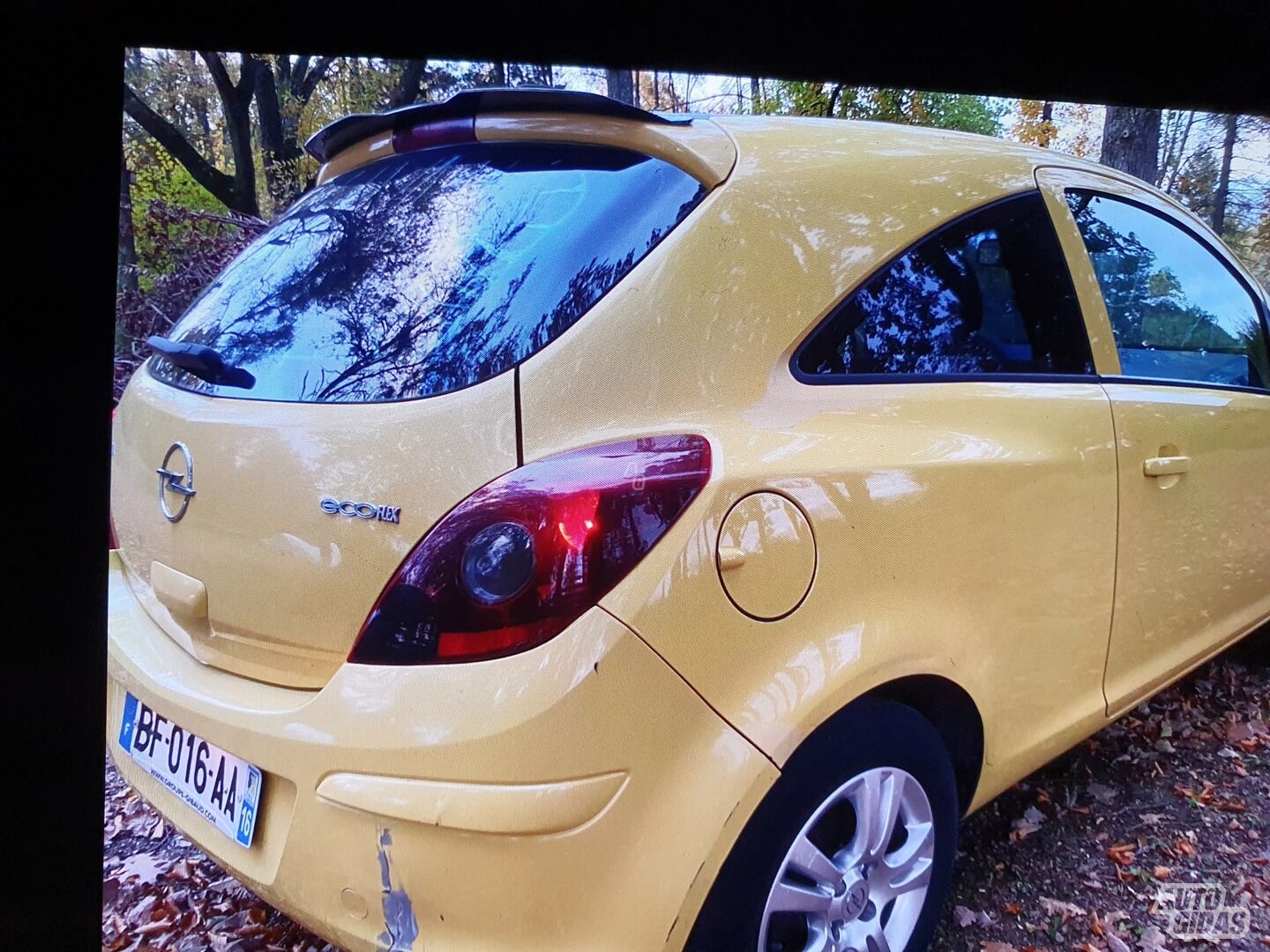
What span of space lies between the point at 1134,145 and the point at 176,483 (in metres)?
4.89

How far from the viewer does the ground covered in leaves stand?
70.2 inches

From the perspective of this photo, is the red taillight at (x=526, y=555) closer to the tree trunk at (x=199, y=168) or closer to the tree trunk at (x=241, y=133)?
the tree trunk at (x=241, y=133)

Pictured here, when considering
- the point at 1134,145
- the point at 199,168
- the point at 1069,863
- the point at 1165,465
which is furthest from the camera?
the point at 1134,145

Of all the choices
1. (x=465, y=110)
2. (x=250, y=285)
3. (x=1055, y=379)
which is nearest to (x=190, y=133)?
(x=250, y=285)

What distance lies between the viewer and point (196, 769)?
1321 millimetres

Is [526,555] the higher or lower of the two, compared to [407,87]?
lower

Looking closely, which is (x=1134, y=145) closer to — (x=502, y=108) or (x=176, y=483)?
(x=502, y=108)

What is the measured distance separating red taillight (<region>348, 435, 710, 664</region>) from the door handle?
1293mm

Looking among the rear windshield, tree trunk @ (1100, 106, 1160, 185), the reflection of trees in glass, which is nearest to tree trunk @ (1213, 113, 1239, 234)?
the reflection of trees in glass

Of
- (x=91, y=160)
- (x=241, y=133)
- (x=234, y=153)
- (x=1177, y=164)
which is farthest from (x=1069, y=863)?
(x=234, y=153)

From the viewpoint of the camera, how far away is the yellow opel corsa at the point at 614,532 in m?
1.09

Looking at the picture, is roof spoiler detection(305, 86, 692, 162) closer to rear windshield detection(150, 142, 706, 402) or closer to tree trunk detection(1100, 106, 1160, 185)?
rear windshield detection(150, 142, 706, 402)

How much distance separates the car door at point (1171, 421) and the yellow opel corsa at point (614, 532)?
0.10 metres

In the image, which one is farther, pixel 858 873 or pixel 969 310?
pixel 969 310
